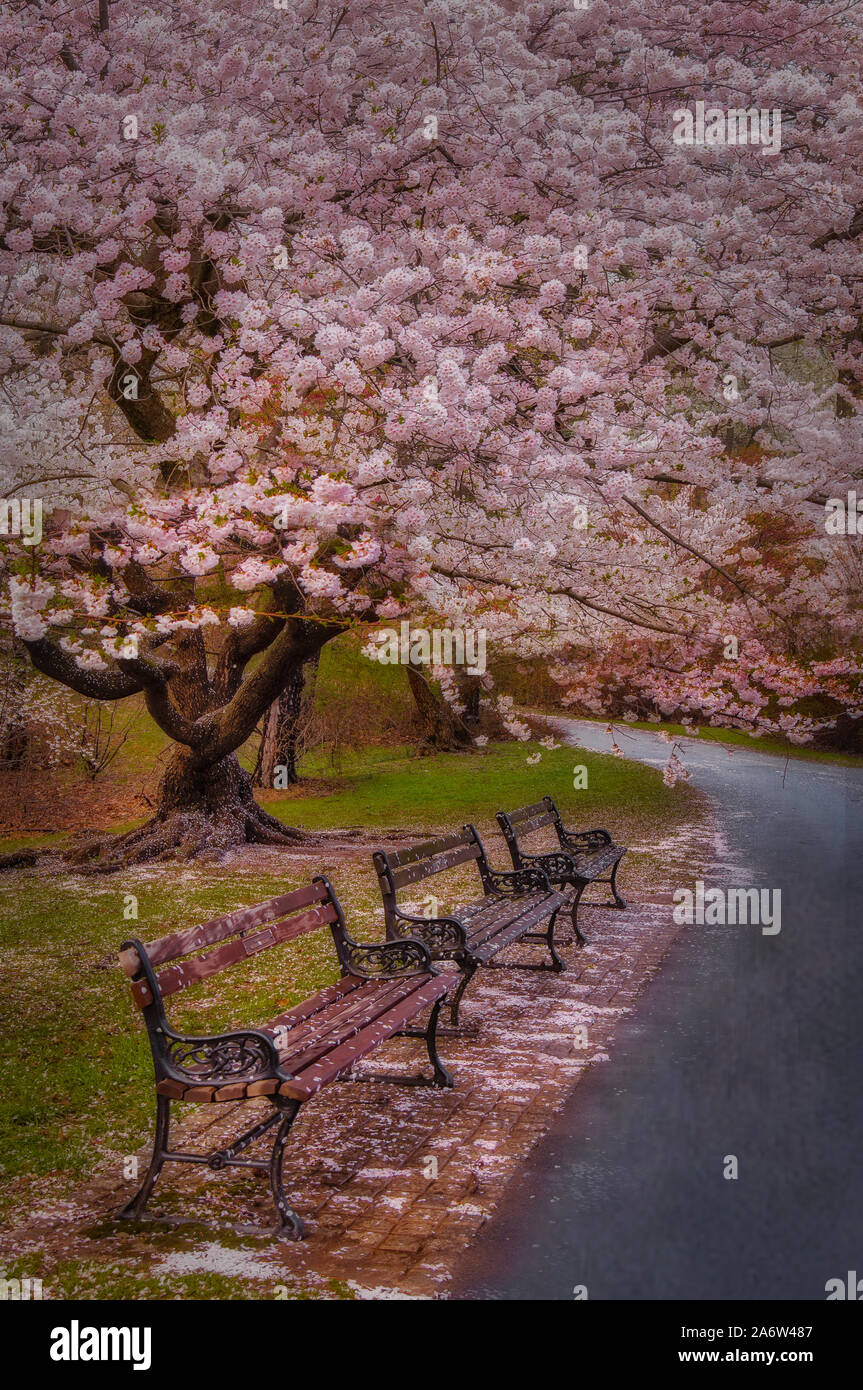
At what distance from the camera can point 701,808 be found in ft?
61.0

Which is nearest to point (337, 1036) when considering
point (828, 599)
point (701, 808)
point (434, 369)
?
point (434, 369)

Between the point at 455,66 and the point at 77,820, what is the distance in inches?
538

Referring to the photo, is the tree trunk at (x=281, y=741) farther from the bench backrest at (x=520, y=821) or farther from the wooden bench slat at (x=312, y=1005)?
the wooden bench slat at (x=312, y=1005)

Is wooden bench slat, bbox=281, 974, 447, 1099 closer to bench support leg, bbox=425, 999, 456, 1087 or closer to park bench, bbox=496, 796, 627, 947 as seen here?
bench support leg, bbox=425, 999, 456, 1087

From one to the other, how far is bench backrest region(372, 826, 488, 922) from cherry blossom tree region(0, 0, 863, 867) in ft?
7.22

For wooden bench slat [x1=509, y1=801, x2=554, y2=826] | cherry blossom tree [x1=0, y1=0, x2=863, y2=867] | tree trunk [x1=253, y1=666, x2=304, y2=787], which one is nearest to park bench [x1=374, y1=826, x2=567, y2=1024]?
wooden bench slat [x1=509, y1=801, x2=554, y2=826]

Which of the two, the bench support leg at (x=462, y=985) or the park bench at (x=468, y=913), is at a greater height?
the park bench at (x=468, y=913)

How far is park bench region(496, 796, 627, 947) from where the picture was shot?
8781 mm

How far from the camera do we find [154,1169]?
420cm

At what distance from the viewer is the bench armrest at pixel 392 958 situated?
5.73 meters

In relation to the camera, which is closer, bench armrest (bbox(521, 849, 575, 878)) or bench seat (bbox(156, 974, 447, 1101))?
bench seat (bbox(156, 974, 447, 1101))

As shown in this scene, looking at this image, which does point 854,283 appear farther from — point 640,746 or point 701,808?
point 640,746

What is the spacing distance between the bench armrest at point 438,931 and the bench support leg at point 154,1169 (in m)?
2.13

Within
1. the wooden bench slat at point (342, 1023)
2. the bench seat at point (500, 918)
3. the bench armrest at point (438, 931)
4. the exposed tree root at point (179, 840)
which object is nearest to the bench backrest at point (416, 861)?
the bench armrest at point (438, 931)
